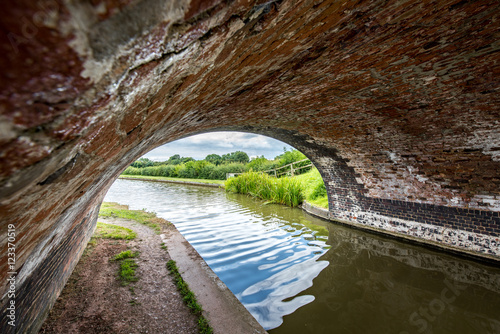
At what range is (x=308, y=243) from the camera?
5.97 meters

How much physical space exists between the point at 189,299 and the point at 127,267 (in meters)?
1.65

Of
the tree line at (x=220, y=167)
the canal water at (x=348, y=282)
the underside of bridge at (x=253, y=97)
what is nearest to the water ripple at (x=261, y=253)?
the canal water at (x=348, y=282)

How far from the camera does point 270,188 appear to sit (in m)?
12.3

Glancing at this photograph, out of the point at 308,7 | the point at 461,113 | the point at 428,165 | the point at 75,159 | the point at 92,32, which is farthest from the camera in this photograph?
the point at 428,165

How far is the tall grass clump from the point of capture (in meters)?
10.6

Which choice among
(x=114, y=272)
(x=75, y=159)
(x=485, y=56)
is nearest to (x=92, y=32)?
(x=75, y=159)

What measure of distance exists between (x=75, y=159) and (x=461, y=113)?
16.5 ft

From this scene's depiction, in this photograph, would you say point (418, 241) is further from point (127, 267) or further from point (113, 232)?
point (113, 232)

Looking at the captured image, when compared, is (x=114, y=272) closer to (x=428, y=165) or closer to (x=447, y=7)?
(x=447, y=7)

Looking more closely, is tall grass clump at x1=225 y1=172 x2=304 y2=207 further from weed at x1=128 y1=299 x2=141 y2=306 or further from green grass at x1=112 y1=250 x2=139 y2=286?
weed at x1=128 y1=299 x2=141 y2=306

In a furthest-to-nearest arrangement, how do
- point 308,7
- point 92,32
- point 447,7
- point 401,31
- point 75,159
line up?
point 401,31
point 447,7
point 308,7
point 75,159
point 92,32

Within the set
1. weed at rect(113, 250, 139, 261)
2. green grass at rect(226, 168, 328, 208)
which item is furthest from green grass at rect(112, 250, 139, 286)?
green grass at rect(226, 168, 328, 208)

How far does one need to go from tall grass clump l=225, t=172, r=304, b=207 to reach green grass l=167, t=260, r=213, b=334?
7.34m

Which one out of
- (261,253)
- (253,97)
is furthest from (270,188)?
(253,97)
